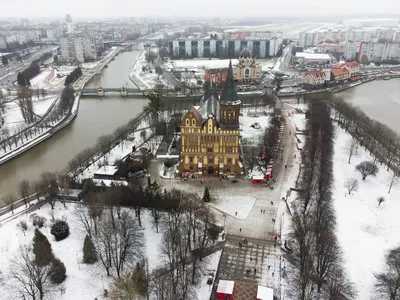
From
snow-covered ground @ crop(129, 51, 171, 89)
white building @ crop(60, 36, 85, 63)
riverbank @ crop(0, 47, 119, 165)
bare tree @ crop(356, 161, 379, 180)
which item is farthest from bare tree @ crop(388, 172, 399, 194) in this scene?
white building @ crop(60, 36, 85, 63)

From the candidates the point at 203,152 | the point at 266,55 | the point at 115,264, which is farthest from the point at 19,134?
the point at 266,55

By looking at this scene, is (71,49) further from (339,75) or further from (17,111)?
(339,75)

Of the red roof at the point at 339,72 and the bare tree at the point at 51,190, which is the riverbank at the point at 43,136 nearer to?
the bare tree at the point at 51,190

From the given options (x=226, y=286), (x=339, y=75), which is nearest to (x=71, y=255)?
(x=226, y=286)

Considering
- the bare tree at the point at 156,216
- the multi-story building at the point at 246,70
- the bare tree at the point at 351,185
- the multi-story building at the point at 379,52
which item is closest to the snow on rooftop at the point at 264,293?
the bare tree at the point at 156,216

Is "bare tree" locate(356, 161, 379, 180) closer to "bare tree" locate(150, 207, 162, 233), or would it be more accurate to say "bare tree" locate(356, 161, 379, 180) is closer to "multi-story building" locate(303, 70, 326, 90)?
"bare tree" locate(150, 207, 162, 233)
